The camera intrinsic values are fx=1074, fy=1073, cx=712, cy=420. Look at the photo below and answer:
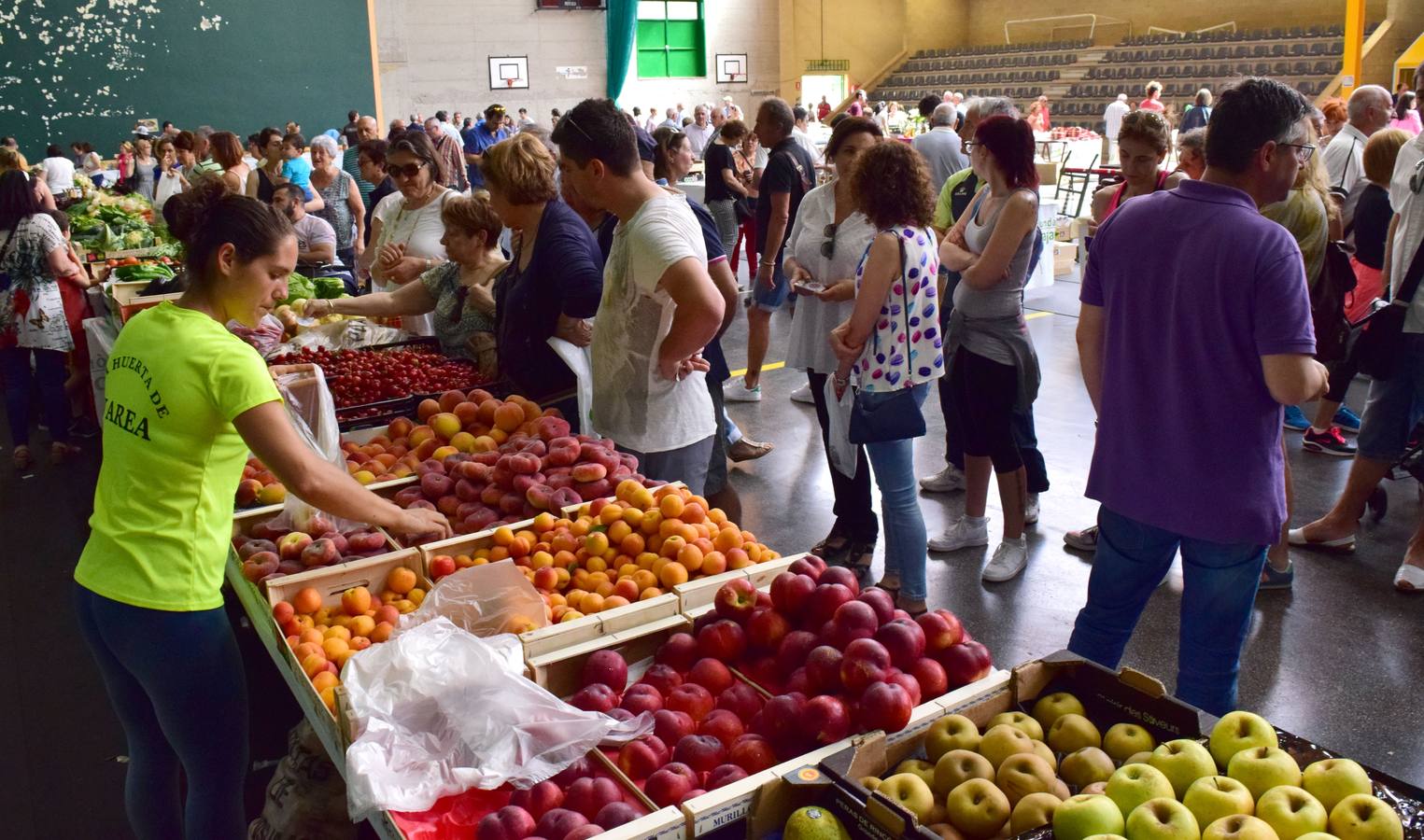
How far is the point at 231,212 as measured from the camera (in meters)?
2.03

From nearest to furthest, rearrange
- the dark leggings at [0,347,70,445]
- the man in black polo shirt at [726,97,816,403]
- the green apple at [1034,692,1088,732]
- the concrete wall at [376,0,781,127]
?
the green apple at [1034,692,1088,732]
the dark leggings at [0,347,70,445]
the man in black polo shirt at [726,97,816,403]
the concrete wall at [376,0,781,127]

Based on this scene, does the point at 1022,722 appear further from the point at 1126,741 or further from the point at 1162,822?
the point at 1162,822

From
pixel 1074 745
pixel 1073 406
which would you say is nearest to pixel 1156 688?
pixel 1074 745

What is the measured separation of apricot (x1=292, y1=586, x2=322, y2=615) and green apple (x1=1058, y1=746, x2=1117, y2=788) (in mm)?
1618

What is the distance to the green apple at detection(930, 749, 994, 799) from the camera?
5.16ft

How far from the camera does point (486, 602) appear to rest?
226 cm

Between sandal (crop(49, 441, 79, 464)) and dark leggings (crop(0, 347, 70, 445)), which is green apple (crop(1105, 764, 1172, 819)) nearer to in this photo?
dark leggings (crop(0, 347, 70, 445))

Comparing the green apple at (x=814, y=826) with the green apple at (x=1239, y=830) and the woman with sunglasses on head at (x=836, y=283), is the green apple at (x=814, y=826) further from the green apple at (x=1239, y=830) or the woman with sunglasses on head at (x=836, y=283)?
the woman with sunglasses on head at (x=836, y=283)

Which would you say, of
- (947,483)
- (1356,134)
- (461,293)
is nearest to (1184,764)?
(461,293)

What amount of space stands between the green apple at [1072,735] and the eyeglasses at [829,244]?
106 inches

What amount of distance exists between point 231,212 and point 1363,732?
127 inches

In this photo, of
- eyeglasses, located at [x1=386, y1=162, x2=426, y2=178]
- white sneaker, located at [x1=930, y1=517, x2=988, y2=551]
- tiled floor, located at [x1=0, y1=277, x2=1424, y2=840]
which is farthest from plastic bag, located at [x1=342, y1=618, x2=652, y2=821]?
eyeglasses, located at [x1=386, y1=162, x2=426, y2=178]

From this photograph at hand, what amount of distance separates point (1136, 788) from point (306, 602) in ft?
5.76

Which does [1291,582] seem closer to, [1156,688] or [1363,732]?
[1363,732]
